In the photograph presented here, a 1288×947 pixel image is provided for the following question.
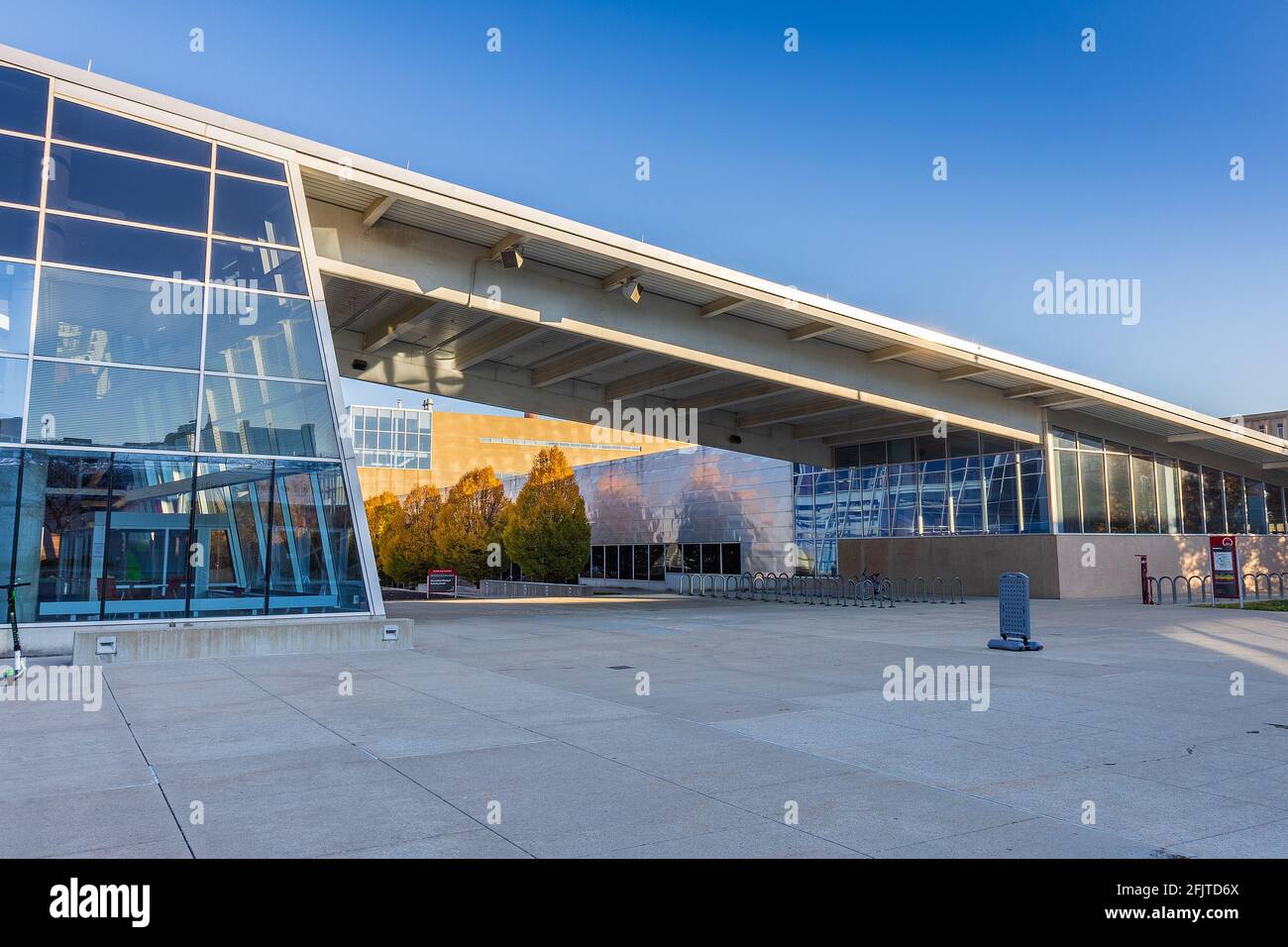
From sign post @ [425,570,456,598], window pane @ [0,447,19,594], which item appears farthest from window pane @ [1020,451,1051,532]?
window pane @ [0,447,19,594]

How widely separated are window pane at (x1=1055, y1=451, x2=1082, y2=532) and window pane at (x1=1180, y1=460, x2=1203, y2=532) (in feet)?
17.0

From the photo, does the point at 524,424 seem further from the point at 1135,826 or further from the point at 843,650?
the point at 1135,826

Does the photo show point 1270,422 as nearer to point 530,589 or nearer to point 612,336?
point 530,589

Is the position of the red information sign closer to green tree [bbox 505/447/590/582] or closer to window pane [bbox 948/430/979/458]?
window pane [bbox 948/430/979/458]

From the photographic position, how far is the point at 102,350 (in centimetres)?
1394

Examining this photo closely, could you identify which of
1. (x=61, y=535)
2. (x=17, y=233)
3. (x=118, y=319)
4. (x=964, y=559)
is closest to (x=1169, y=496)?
(x=964, y=559)

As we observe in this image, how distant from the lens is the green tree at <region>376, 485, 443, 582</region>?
159ft

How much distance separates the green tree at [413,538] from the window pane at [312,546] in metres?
32.8

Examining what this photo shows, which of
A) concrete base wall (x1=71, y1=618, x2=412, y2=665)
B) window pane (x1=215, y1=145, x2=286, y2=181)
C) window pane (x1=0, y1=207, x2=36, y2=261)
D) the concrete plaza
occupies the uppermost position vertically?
window pane (x1=215, y1=145, x2=286, y2=181)

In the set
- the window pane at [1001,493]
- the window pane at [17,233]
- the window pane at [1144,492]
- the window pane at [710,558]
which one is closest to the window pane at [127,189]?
the window pane at [17,233]
